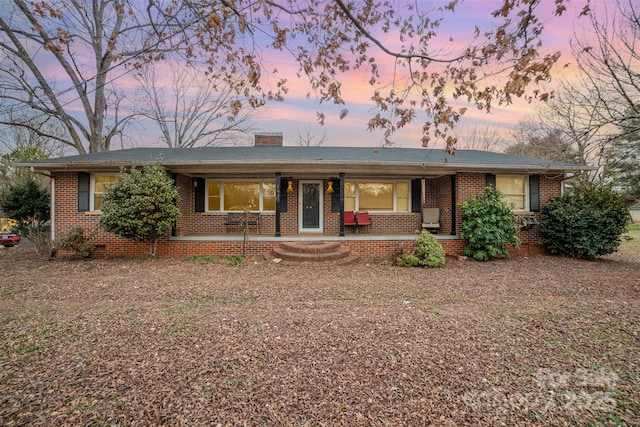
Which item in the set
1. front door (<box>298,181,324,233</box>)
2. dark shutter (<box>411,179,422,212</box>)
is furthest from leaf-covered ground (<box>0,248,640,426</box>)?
dark shutter (<box>411,179,422,212</box>)

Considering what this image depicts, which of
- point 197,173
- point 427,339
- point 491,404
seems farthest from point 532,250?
point 197,173

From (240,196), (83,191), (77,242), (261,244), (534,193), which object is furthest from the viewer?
(240,196)

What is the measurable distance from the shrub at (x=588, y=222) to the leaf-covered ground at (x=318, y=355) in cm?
336

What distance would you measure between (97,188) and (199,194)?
308cm

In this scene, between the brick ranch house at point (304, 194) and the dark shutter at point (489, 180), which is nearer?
the brick ranch house at point (304, 194)

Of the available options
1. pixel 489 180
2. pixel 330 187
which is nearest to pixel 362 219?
pixel 330 187

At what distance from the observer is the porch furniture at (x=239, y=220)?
416 inches

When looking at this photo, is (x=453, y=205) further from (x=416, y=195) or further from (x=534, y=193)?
(x=534, y=193)

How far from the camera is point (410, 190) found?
11.2 meters

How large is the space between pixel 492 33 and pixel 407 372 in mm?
4065

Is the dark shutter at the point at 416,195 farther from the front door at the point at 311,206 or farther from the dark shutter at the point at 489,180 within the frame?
the front door at the point at 311,206

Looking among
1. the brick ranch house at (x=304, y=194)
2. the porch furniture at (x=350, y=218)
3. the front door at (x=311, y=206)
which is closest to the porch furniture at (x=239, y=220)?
the brick ranch house at (x=304, y=194)

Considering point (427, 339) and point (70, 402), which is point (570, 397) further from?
point (70, 402)

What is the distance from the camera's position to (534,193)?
10094 mm
